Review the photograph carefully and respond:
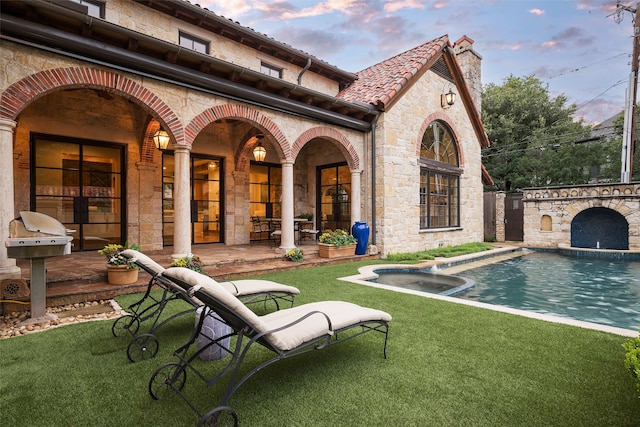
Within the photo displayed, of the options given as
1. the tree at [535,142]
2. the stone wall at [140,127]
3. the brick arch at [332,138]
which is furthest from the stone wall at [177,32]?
the tree at [535,142]

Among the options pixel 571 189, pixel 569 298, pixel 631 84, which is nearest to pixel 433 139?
pixel 571 189

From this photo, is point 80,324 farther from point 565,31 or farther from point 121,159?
point 565,31

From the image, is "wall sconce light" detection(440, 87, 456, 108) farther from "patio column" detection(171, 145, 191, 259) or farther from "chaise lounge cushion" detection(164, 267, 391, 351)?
"chaise lounge cushion" detection(164, 267, 391, 351)

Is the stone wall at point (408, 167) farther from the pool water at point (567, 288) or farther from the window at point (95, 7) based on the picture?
the window at point (95, 7)

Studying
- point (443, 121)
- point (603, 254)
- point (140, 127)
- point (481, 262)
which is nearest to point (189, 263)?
point (140, 127)

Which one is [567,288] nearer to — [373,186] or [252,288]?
[373,186]

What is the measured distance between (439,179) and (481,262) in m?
3.40

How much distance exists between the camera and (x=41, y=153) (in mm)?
6812

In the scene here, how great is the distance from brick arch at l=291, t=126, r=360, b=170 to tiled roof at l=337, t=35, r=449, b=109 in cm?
122

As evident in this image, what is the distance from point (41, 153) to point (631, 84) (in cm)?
2151

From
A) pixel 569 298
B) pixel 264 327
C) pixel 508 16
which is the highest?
pixel 508 16

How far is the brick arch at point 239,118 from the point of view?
6020mm

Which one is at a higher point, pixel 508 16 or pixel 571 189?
pixel 508 16

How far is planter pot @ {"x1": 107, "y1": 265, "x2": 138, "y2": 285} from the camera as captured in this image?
4941 mm
